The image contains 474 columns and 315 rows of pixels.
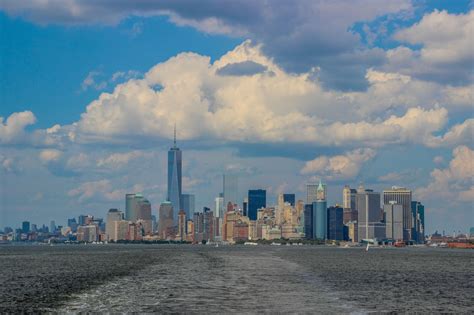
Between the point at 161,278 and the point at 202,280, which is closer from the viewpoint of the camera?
the point at 202,280

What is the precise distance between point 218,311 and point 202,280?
4667 centimetres

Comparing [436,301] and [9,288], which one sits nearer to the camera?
[436,301]

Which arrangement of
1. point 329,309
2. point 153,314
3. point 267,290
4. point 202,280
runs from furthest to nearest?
point 202,280 → point 267,290 → point 329,309 → point 153,314

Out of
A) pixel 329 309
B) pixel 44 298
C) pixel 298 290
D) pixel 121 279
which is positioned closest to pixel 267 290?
pixel 298 290

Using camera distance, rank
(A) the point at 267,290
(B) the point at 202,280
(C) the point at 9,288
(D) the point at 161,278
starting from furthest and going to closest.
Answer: (D) the point at 161,278
(B) the point at 202,280
(C) the point at 9,288
(A) the point at 267,290

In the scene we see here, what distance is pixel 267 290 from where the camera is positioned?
334 ft

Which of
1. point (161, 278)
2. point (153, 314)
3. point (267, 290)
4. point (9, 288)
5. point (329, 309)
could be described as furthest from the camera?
point (161, 278)

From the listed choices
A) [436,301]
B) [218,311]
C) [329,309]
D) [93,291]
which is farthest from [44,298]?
[436,301]

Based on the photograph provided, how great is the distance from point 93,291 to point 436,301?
1789 inches

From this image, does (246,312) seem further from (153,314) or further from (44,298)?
(44,298)

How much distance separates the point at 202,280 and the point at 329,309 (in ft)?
148

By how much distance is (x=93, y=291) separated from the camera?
104 m

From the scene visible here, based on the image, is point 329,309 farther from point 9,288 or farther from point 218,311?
point 9,288

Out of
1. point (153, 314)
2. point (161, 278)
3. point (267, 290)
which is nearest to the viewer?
point (153, 314)
